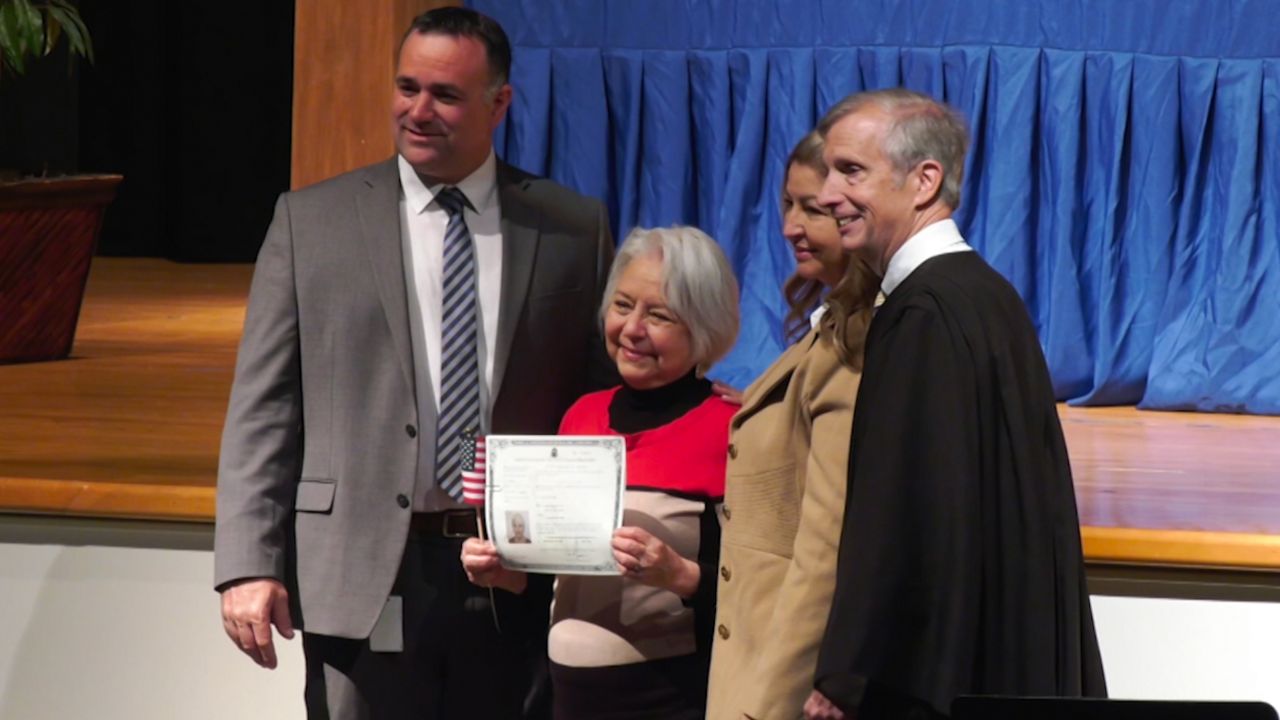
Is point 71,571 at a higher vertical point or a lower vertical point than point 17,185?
lower

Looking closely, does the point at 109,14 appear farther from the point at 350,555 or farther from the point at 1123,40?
the point at 350,555

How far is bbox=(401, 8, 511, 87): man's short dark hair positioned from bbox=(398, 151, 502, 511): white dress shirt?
0.11 m

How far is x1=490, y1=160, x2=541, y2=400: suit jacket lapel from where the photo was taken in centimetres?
215

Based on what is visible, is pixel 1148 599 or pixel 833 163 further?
pixel 1148 599

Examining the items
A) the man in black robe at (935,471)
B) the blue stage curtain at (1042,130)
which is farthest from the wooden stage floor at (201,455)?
the man in black robe at (935,471)

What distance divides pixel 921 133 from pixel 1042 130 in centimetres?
272

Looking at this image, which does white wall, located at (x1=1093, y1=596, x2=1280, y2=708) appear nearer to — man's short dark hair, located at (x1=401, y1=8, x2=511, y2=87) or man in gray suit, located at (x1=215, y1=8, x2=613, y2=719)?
man in gray suit, located at (x1=215, y1=8, x2=613, y2=719)

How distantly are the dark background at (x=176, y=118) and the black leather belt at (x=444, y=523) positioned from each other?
658 cm

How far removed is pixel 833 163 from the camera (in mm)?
1767

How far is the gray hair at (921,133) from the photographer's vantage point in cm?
174

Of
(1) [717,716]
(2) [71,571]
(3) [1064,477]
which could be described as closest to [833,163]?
(3) [1064,477]

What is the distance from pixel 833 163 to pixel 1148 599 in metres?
1.25

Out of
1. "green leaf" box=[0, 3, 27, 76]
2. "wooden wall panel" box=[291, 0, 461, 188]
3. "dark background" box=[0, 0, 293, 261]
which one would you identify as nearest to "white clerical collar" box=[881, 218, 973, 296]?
"wooden wall panel" box=[291, 0, 461, 188]

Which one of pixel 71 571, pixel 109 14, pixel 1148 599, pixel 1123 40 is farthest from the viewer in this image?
pixel 109 14
